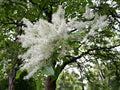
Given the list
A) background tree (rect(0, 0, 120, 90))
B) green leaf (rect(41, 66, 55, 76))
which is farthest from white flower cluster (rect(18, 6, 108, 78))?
background tree (rect(0, 0, 120, 90))

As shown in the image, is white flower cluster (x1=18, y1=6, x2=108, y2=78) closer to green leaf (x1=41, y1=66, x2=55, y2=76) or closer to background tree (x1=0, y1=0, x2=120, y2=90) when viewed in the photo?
green leaf (x1=41, y1=66, x2=55, y2=76)

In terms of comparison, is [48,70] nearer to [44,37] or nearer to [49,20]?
[44,37]

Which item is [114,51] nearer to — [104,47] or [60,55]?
[104,47]

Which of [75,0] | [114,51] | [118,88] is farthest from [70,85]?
[75,0]

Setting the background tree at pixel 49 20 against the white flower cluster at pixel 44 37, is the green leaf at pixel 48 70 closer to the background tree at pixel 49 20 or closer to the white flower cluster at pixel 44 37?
the white flower cluster at pixel 44 37

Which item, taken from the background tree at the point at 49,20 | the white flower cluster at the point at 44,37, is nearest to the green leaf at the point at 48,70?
the white flower cluster at the point at 44,37

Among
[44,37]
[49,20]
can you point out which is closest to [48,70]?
[44,37]

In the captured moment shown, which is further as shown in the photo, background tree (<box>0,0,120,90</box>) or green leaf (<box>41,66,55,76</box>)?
background tree (<box>0,0,120,90</box>)

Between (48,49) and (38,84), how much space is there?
1.30 ft

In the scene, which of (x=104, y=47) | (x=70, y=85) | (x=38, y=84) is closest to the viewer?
(x=38, y=84)

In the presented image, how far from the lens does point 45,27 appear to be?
1.19m

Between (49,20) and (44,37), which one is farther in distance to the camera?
(49,20)

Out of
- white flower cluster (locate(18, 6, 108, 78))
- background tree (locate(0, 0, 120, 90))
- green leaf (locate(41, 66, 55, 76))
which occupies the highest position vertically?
background tree (locate(0, 0, 120, 90))

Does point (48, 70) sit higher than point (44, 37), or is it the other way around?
point (44, 37)
